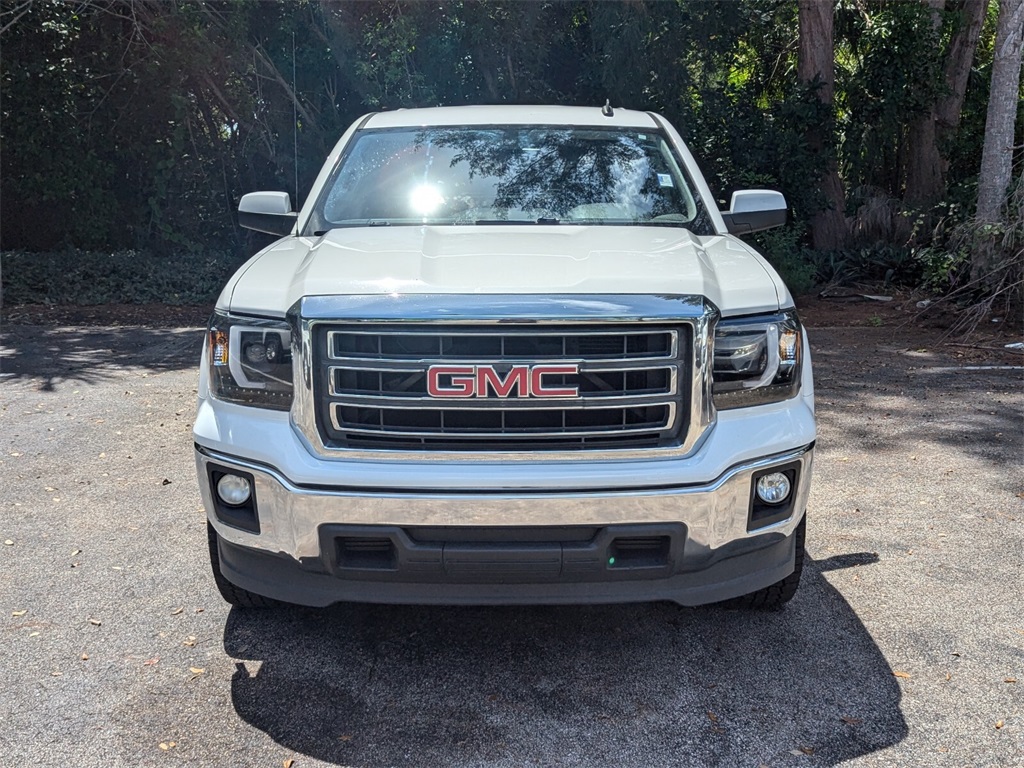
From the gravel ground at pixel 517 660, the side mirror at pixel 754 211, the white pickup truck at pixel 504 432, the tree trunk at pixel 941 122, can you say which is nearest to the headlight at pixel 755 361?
the white pickup truck at pixel 504 432

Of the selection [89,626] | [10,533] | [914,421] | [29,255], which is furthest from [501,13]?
[89,626]

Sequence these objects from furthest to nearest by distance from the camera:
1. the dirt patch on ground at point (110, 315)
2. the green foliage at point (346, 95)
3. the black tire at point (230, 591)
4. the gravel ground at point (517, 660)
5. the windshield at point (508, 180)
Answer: the green foliage at point (346, 95) < the dirt patch on ground at point (110, 315) < the windshield at point (508, 180) < the black tire at point (230, 591) < the gravel ground at point (517, 660)

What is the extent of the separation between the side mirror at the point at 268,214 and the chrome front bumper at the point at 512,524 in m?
1.81

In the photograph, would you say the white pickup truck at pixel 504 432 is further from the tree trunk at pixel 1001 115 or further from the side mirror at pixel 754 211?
the tree trunk at pixel 1001 115

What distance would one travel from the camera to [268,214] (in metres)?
4.74

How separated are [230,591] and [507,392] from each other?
1.39 m

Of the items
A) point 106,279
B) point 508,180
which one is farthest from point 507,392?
point 106,279

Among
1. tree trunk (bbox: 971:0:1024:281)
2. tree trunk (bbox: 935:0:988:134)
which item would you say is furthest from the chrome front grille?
tree trunk (bbox: 935:0:988:134)

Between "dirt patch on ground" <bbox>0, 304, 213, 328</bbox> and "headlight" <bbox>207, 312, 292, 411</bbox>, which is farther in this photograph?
"dirt patch on ground" <bbox>0, 304, 213, 328</bbox>

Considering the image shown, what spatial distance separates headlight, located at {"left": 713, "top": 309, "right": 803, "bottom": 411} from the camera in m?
3.21

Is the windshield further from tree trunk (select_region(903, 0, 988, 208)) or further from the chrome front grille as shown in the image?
tree trunk (select_region(903, 0, 988, 208))

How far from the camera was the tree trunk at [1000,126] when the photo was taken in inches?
417

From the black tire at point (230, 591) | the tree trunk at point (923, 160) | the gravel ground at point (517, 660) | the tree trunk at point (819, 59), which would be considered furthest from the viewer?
the tree trunk at point (923, 160)

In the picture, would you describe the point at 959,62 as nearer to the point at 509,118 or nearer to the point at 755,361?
the point at 509,118
